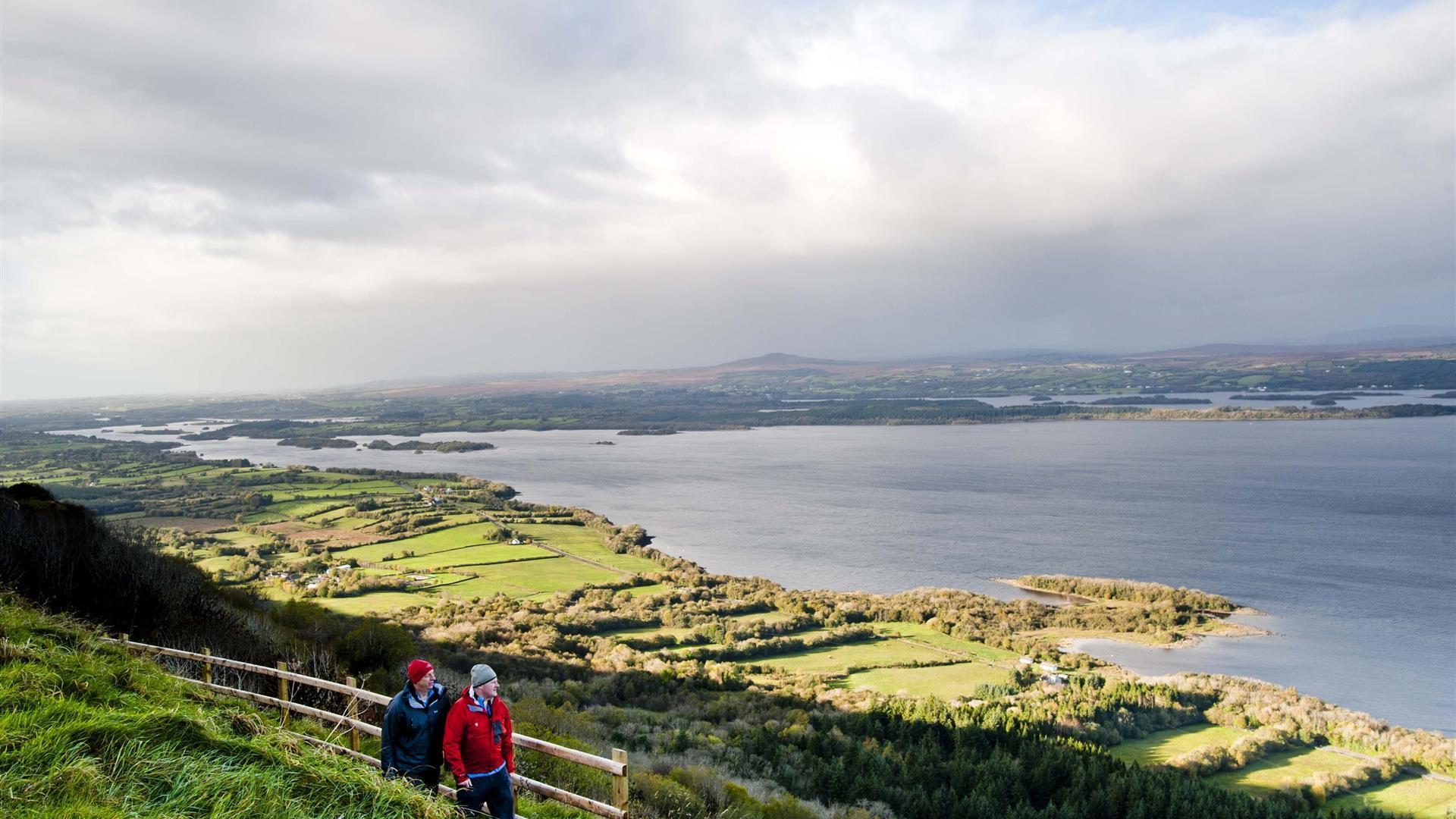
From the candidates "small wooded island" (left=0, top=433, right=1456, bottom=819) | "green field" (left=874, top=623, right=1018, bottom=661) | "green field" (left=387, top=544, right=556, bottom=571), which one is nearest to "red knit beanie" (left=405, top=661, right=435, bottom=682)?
"small wooded island" (left=0, top=433, right=1456, bottom=819)

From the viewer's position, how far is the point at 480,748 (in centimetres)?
533

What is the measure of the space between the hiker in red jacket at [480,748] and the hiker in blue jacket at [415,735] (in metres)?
0.29

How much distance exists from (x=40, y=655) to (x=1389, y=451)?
321ft

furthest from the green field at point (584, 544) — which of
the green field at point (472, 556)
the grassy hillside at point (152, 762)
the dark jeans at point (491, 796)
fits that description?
the dark jeans at point (491, 796)

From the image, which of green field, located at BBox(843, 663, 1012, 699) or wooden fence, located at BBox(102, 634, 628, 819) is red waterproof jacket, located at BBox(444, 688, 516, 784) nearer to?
wooden fence, located at BBox(102, 634, 628, 819)

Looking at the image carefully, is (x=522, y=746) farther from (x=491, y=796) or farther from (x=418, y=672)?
(x=418, y=672)

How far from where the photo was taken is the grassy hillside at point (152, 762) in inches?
180

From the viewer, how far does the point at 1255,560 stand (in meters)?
39.5

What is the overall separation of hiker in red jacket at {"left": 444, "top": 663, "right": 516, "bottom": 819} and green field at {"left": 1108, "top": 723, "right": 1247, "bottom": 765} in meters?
17.8

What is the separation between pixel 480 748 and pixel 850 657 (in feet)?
74.1

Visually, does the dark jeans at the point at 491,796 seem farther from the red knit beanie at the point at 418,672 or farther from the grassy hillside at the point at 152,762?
the red knit beanie at the point at 418,672

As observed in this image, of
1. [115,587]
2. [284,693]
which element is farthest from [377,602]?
[284,693]

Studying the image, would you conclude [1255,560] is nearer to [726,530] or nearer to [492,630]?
[726,530]

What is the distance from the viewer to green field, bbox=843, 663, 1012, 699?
22.7 m
